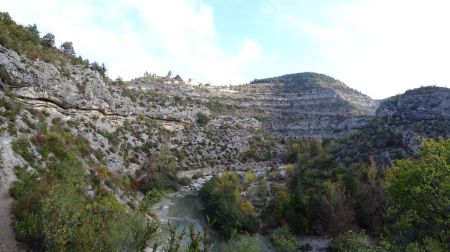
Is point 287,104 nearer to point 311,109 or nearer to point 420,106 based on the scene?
point 311,109

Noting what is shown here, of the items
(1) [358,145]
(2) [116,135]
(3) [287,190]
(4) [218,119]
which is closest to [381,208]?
(3) [287,190]

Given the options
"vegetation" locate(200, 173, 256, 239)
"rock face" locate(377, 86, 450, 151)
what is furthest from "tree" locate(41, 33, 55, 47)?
"rock face" locate(377, 86, 450, 151)

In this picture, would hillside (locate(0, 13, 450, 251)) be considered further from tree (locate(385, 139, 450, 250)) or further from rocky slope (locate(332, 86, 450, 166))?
tree (locate(385, 139, 450, 250))

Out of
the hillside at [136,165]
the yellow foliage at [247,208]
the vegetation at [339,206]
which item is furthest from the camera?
the yellow foliage at [247,208]

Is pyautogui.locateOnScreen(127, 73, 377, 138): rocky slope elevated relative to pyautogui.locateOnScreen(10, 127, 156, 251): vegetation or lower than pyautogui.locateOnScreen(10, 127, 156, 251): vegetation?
elevated

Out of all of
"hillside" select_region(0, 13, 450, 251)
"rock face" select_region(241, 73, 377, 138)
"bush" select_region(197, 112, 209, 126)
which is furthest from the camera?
"rock face" select_region(241, 73, 377, 138)

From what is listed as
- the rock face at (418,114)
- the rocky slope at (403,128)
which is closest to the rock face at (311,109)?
the rock face at (418,114)

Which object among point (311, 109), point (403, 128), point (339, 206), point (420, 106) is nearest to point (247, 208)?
point (339, 206)

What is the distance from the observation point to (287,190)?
4078 centimetres

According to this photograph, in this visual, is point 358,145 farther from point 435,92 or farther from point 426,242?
point 426,242

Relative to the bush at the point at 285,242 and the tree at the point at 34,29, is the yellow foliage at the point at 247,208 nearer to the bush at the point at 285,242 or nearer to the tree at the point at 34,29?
the bush at the point at 285,242

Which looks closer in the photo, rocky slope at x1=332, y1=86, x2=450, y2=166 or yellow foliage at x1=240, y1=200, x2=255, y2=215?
yellow foliage at x1=240, y1=200, x2=255, y2=215

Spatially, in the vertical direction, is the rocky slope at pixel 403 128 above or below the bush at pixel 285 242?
above

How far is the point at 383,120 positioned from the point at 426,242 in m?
38.1
